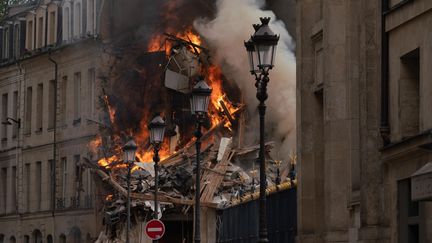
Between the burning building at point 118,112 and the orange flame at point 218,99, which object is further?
the orange flame at point 218,99

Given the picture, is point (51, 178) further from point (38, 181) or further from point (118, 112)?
point (118, 112)

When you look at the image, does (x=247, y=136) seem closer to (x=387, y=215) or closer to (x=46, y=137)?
(x=46, y=137)

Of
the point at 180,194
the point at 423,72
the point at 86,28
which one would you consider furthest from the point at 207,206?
the point at 423,72

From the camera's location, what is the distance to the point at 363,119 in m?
26.6

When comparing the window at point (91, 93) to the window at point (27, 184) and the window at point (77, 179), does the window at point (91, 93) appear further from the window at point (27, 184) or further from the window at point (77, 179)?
the window at point (27, 184)

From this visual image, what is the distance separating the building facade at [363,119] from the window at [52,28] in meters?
51.3

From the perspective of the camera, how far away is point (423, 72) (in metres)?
23.7

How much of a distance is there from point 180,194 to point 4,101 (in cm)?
3074

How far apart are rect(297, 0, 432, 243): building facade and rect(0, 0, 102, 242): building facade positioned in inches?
1609

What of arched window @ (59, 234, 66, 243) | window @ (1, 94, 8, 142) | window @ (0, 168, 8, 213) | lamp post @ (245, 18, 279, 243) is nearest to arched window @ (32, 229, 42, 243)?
arched window @ (59, 234, 66, 243)

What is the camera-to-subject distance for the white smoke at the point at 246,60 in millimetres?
63844

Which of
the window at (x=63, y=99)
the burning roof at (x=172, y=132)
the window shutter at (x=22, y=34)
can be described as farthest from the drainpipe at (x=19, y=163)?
the burning roof at (x=172, y=132)

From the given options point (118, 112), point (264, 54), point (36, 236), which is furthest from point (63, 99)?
point (264, 54)

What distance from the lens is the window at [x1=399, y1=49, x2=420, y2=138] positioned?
24.9m
